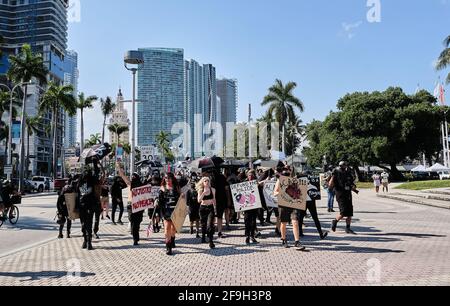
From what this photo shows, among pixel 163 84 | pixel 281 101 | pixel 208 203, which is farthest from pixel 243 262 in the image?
pixel 163 84

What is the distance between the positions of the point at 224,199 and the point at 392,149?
4450 centimetres

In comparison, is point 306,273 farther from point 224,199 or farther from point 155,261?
point 224,199

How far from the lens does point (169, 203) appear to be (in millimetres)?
9281

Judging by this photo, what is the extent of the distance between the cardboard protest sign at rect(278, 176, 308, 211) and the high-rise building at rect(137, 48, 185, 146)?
3171 inches

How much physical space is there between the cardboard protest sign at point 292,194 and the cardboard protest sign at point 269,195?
260cm

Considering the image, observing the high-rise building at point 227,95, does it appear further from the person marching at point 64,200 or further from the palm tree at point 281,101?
the person marching at point 64,200

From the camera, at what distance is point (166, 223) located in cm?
896

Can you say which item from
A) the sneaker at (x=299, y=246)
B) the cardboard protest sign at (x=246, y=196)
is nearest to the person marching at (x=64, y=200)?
the cardboard protest sign at (x=246, y=196)

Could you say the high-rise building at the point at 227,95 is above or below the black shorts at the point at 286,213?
above

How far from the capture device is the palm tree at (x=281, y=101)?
4925cm

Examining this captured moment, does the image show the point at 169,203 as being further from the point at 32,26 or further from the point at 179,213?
the point at 32,26

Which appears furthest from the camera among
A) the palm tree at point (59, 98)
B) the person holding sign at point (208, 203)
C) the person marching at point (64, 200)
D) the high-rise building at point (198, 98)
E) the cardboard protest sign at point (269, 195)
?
the high-rise building at point (198, 98)

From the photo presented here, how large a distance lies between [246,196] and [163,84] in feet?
281

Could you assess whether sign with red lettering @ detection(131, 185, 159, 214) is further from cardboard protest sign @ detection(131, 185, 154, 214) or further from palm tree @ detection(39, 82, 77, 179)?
palm tree @ detection(39, 82, 77, 179)
